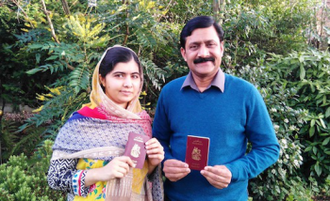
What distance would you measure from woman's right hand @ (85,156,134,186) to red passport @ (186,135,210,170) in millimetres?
378

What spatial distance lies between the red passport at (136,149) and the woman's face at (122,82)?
0.27 metres

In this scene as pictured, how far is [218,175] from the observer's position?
1723mm

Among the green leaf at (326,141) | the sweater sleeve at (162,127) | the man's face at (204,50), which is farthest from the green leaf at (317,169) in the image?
the man's face at (204,50)

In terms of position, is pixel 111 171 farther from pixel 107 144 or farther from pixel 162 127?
pixel 162 127

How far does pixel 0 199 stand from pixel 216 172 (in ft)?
7.67

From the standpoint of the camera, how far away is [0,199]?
2812 millimetres

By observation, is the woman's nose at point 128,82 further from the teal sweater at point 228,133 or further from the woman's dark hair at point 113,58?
the teal sweater at point 228,133

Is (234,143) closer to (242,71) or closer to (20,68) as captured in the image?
(242,71)

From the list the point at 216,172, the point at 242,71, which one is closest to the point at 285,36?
the point at 242,71

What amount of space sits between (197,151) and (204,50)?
2.22 ft

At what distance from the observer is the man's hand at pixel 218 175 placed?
172 centimetres

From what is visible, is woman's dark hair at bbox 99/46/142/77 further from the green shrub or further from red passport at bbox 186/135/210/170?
the green shrub

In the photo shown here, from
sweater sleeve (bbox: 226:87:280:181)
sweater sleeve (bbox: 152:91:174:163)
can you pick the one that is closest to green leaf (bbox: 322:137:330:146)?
sweater sleeve (bbox: 226:87:280:181)

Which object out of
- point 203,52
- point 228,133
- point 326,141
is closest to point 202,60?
point 203,52
